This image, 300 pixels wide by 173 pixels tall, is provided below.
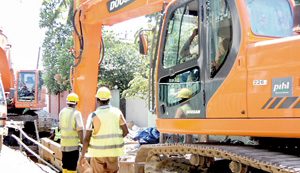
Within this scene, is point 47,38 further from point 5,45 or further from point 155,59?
point 155,59

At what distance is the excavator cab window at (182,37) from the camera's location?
431cm

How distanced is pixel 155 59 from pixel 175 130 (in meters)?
1.02

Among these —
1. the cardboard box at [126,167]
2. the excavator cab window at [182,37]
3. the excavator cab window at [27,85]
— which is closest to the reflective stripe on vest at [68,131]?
the cardboard box at [126,167]

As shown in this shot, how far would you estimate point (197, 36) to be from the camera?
4227mm

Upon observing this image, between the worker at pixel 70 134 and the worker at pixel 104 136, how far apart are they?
1.60 metres

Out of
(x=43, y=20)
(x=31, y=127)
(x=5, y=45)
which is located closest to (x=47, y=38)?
(x=43, y=20)

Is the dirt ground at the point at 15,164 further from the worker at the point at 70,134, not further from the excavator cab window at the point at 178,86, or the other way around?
the excavator cab window at the point at 178,86

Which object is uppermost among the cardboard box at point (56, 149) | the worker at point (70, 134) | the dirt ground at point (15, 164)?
the worker at point (70, 134)

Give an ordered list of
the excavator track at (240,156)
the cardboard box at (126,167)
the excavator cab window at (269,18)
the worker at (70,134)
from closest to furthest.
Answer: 1. the excavator track at (240,156)
2. the excavator cab window at (269,18)
3. the cardboard box at (126,167)
4. the worker at (70,134)

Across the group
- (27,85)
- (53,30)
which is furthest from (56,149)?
(53,30)

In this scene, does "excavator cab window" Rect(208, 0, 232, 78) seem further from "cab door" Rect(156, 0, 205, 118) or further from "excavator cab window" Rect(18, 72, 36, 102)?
"excavator cab window" Rect(18, 72, 36, 102)

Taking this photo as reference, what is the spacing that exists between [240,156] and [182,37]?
1.74 m

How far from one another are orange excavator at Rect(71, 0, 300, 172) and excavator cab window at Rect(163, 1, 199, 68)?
1 centimetres

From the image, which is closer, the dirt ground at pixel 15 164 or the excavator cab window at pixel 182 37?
Answer: the excavator cab window at pixel 182 37
